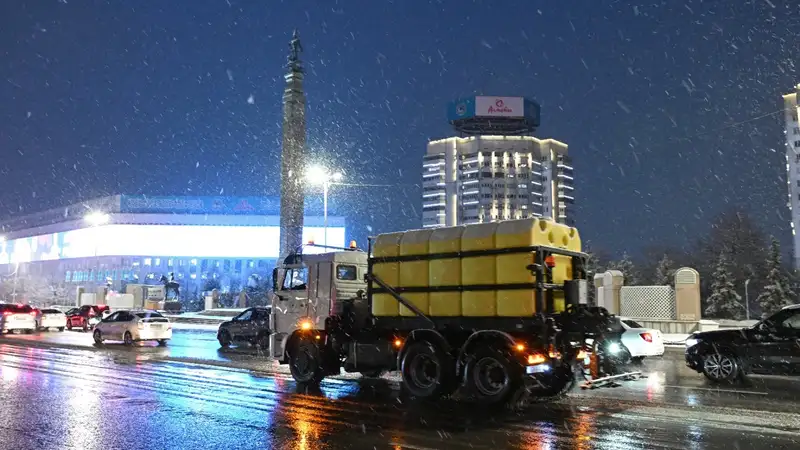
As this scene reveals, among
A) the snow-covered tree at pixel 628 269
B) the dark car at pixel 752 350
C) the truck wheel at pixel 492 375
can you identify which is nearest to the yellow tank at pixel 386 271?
the truck wheel at pixel 492 375

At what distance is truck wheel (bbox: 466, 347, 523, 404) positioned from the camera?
1035 cm

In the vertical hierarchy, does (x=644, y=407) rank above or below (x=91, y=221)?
below

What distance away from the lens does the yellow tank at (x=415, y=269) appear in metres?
12.0

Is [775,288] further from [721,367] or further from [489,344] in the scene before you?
[489,344]

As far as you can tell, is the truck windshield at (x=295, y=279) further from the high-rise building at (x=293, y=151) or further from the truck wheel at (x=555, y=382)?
the high-rise building at (x=293, y=151)

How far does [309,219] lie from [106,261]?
40614 mm

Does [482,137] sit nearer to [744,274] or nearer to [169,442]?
[744,274]

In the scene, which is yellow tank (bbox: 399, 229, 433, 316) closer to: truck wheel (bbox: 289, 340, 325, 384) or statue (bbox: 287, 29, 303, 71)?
truck wheel (bbox: 289, 340, 325, 384)

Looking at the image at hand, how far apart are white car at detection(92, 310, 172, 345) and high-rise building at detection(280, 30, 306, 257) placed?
1291 inches

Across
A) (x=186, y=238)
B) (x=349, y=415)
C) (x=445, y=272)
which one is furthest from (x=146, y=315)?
(x=186, y=238)

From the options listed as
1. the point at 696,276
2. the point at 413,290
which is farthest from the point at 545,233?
the point at 696,276

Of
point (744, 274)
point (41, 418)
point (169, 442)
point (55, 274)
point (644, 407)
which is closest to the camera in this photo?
point (169, 442)

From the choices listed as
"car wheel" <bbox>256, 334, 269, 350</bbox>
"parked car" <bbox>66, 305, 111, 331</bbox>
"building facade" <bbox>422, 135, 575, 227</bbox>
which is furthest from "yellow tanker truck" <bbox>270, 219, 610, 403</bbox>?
"building facade" <bbox>422, 135, 575, 227</bbox>

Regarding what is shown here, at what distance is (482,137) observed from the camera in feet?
529
